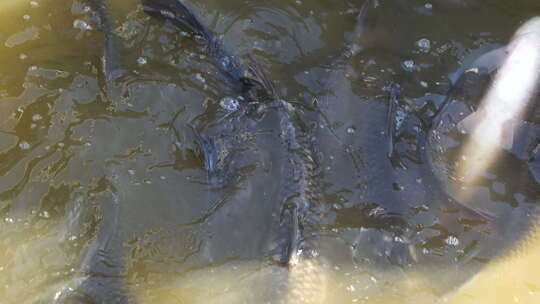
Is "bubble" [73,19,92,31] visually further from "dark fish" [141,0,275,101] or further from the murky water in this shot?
"dark fish" [141,0,275,101]

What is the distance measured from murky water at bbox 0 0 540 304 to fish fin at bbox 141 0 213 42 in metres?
0.05

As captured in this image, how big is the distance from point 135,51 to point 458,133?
5.15ft

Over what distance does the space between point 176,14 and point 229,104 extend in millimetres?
584

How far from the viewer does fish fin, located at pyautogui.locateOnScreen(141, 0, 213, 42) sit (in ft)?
8.27

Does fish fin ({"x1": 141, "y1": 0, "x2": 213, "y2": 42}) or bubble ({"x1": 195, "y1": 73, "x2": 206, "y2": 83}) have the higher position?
fish fin ({"x1": 141, "y1": 0, "x2": 213, "y2": 42})

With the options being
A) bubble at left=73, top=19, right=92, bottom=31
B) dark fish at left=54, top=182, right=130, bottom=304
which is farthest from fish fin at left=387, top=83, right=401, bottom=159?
bubble at left=73, top=19, right=92, bottom=31

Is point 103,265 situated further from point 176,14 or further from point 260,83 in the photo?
point 176,14

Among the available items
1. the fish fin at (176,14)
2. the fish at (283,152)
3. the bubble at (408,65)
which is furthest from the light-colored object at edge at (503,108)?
the fish fin at (176,14)

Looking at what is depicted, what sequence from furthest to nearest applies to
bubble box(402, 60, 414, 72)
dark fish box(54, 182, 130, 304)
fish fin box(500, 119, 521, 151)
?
bubble box(402, 60, 414, 72) → fish fin box(500, 119, 521, 151) → dark fish box(54, 182, 130, 304)

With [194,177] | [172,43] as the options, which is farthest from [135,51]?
[194,177]

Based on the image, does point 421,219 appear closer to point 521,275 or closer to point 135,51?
point 521,275

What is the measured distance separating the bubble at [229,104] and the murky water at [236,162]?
3 cm

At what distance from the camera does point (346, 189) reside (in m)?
2.15

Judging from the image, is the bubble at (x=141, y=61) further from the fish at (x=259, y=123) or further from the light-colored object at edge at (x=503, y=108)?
the light-colored object at edge at (x=503, y=108)
